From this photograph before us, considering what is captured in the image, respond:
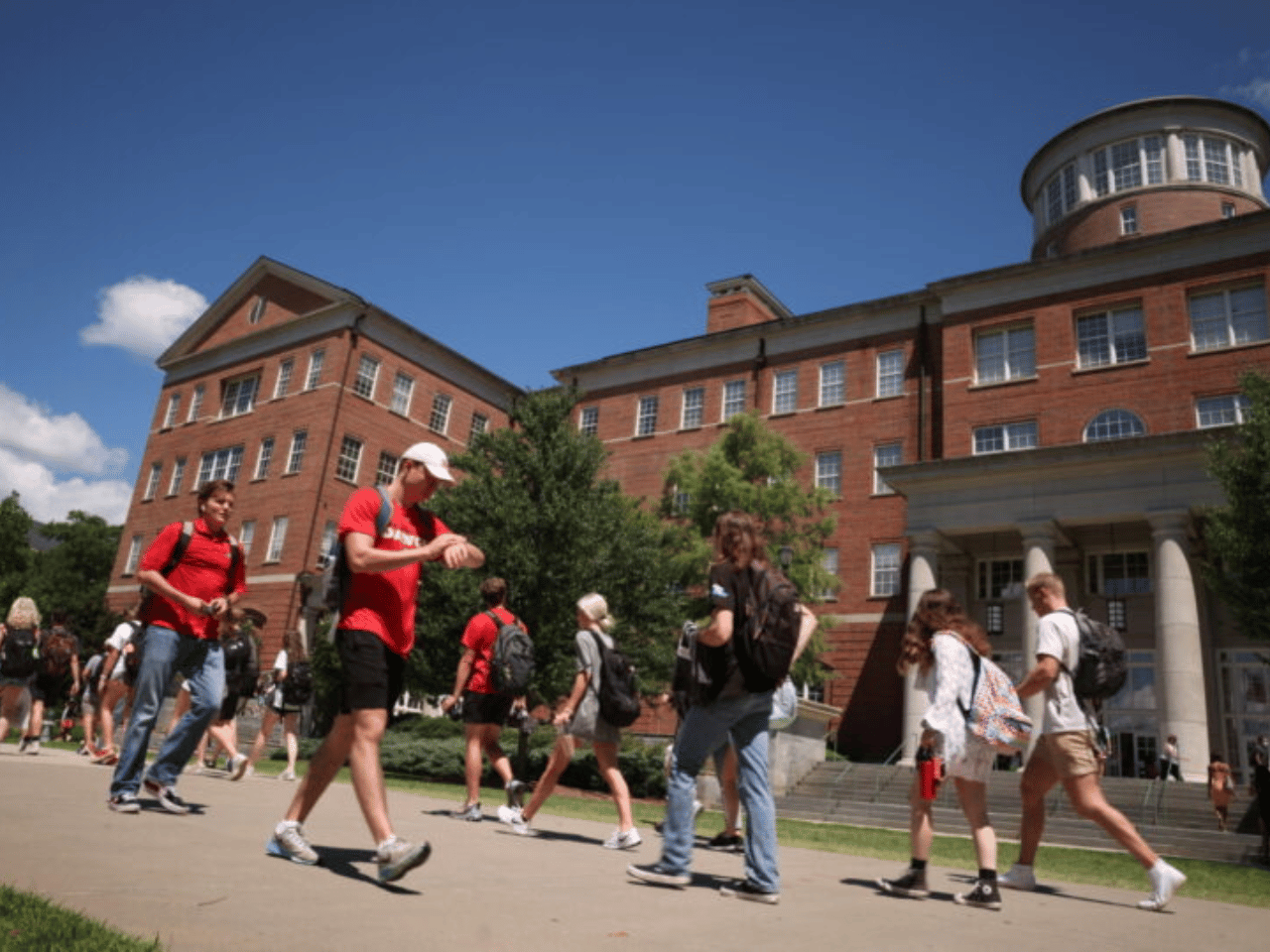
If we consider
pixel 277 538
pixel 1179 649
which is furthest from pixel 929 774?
pixel 277 538

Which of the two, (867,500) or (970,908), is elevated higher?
(867,500)

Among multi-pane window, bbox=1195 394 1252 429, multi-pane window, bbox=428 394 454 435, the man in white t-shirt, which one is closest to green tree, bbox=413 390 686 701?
the man in white t-shirt

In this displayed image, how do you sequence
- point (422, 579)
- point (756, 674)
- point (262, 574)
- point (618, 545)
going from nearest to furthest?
1. point (756, 674)
2. point (422, 579)
3. point (618, 545)
4. point (262, 574)

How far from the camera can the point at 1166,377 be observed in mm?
28266

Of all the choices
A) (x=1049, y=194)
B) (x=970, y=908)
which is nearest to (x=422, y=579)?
(x=970, y=908)

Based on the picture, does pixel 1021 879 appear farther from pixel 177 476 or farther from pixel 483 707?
pixel 177 476

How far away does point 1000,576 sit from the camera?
96.8 feet

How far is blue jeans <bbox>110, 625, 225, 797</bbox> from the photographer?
6184 millimetres

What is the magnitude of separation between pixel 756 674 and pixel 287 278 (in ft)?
145

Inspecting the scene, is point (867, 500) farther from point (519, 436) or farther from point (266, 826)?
point (266, 826)

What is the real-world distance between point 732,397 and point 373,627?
116 ft

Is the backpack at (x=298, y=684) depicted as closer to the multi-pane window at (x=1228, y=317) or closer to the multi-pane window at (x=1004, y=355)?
the multi-pane window at (x=1004, y=355)

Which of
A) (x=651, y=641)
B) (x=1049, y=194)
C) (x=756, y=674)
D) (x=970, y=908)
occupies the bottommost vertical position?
(x=970, y=908)

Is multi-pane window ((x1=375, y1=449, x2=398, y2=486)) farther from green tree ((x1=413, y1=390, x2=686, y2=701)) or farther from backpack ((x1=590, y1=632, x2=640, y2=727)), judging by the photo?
backpack ((x1=590, y1=632, x2=640, y2=727))
